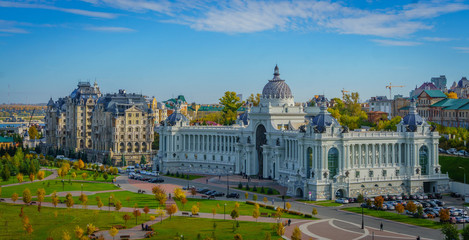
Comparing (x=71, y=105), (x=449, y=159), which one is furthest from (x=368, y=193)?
(x=71, y=105)

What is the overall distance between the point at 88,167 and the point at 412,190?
232ft

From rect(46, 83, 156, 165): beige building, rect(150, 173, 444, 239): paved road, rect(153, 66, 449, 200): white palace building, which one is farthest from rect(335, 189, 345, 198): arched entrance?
rect(46, 83, 156, 165): beige building

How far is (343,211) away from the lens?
82000 mm

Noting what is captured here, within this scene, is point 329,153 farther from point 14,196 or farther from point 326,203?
point 14,196

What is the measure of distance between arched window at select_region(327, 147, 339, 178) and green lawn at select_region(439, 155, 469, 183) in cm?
2223

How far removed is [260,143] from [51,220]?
50973 mm

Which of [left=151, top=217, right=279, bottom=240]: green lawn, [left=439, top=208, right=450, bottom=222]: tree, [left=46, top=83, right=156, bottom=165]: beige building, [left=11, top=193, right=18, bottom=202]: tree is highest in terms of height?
[left=46, top=83, right=156, bottom=165]: beige building

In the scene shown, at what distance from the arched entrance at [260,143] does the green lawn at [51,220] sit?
42.0m

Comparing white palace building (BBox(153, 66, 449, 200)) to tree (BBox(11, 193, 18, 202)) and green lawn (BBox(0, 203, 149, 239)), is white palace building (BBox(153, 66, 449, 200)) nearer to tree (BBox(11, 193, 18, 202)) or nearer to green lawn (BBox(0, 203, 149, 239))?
green lawn (BBox(0, 203, 149, 239))

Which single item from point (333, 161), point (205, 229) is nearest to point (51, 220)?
point (205, 229)

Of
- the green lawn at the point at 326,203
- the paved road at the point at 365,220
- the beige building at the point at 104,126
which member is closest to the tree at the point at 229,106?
the beige building at the point at 104,126

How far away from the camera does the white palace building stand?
93250 millimetres

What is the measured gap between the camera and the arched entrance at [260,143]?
380ft

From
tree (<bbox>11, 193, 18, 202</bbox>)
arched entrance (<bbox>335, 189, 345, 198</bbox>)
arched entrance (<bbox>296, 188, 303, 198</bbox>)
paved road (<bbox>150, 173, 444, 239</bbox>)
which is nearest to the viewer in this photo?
paved road (<bbox>150, 173, 444, 239</bbox>)
